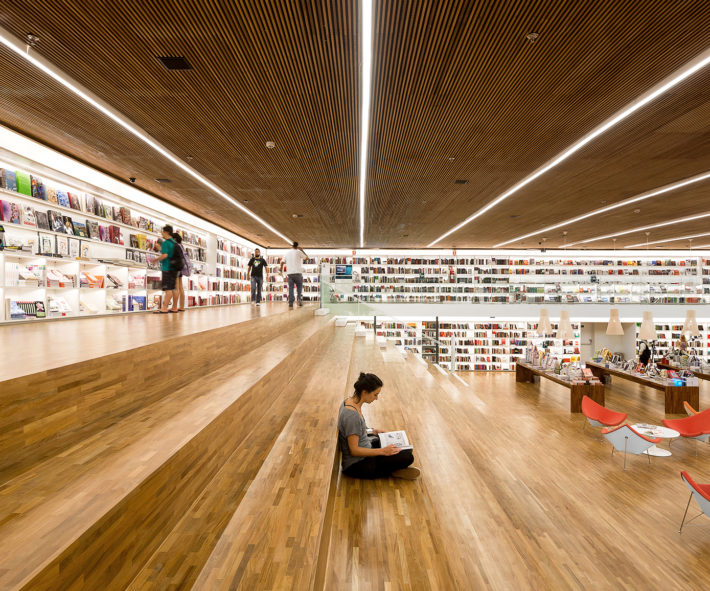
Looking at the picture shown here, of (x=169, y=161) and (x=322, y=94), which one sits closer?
(x=322, y=94)

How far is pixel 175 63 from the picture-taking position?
10.8 feet

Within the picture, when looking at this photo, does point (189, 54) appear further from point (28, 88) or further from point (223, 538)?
point (223, 538)

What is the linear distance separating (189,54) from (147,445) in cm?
284

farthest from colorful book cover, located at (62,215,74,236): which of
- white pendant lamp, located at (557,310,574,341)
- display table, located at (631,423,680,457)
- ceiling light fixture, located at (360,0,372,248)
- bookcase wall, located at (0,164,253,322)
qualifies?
white pendant lamp, located at (557,310,574,341)

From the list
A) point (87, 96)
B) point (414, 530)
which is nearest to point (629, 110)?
point (414, 530)

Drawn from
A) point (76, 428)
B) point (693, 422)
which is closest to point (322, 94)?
point (76, 428)

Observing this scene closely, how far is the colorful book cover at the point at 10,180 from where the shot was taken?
15.0 ft

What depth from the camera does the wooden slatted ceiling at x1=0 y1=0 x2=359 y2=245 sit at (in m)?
2.77

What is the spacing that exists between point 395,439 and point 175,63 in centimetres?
366

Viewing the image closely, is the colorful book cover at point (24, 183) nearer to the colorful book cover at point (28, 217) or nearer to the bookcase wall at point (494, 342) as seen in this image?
the colorful book cover at point (28, 217)

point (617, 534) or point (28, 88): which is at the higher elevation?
point (28, 88)

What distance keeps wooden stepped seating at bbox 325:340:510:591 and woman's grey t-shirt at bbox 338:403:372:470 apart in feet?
0.88

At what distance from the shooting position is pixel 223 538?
1.73m

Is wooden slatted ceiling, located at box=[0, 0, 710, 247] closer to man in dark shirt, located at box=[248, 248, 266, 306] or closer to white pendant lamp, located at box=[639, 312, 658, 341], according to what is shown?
man in dark shirt, located at box=[248, 248, 266, 306]
